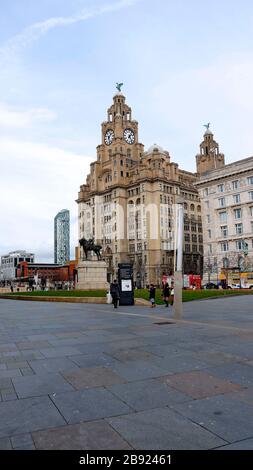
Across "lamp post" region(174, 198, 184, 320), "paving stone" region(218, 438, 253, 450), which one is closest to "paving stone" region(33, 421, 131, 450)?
"paving stone" region(218, 438, 253, 450)

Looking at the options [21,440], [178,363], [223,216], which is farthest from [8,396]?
[223,216]

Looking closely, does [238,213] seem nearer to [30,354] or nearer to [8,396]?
[30,354]

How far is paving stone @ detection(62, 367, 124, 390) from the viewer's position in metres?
6.67

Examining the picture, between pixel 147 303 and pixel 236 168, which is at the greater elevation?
pixel 236 168

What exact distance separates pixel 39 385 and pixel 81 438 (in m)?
2.56

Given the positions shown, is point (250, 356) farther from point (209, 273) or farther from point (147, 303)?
point (209, 273)

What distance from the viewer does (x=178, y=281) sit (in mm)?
16906

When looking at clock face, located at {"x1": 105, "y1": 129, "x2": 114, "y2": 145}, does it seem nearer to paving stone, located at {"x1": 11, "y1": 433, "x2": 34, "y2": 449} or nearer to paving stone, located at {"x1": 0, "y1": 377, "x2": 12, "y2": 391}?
paving stone, located at {"x1": 0, "y1": 377, "x2": 12, "y2": 391}

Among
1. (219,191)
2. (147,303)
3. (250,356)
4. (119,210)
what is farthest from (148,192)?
(250,356)

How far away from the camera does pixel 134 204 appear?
10338cm

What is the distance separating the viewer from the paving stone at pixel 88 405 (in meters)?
5.14

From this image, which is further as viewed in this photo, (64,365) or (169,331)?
(169,331)

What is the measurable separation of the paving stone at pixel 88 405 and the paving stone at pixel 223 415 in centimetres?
95
